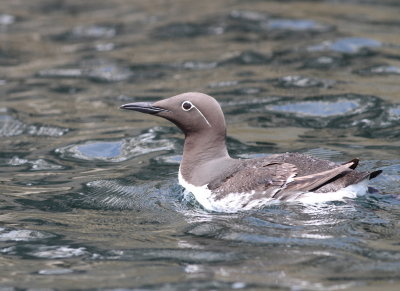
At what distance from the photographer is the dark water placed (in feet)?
21.4

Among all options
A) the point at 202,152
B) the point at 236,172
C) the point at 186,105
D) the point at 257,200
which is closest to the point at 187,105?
the point at 186,105

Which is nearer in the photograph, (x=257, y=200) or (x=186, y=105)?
(x=257, y=200)

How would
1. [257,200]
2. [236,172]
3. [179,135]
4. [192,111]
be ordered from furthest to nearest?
[179,135], [192,111], [236,172], [257,200]

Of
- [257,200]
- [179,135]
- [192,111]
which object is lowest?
[179,135]

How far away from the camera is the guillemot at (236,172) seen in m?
7.52

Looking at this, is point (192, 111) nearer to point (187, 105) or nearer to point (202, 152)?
point (187, 105)

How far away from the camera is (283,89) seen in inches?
486

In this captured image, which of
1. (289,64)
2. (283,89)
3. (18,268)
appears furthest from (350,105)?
(18,268)

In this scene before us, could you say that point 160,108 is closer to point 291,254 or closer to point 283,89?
point 291,254

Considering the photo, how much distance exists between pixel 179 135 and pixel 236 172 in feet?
9.76

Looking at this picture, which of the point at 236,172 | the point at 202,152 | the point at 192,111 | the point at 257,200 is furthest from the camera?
the point at 202,152

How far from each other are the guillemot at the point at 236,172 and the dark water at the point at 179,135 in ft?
0.46

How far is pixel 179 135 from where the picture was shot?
1076 centimetres

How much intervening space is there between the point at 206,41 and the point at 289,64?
84.3 inches
